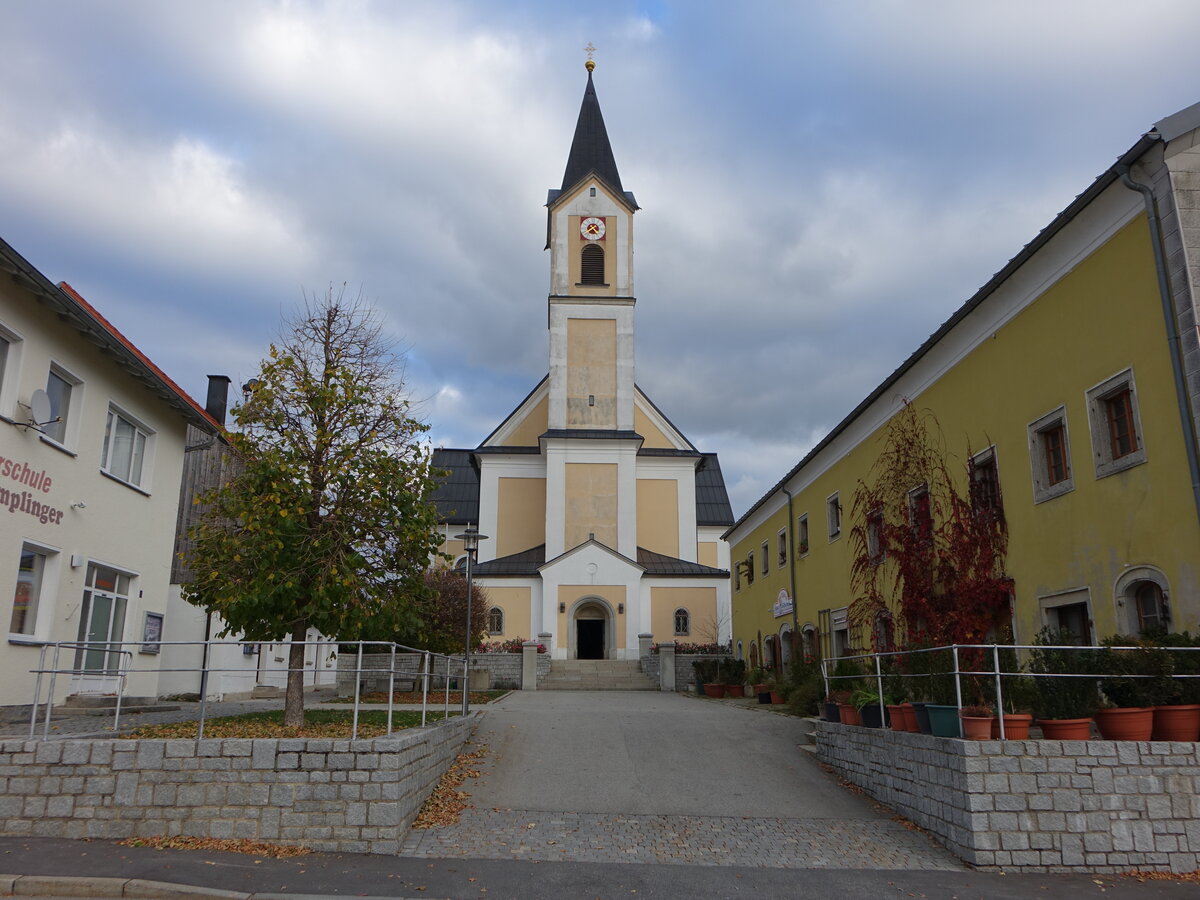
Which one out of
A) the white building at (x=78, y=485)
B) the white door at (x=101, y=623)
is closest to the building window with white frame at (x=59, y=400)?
the white building at (x=78, y=485)

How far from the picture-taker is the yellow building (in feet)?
31.6

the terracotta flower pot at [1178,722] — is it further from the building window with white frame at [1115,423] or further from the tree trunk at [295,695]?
the tree trunk at [295,695]

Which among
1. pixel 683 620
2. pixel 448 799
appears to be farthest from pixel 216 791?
pixel 683 620

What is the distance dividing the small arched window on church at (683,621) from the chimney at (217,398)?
18620 mm

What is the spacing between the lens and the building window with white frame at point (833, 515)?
19967 mm

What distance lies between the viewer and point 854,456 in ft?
62.3

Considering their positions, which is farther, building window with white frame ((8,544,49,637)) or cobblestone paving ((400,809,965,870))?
building window with white frame ((8,544,49,637))

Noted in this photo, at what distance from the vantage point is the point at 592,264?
135ft

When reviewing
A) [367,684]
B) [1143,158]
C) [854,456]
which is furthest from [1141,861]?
[367,684]

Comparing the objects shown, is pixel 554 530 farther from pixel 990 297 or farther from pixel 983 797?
pixel 983 797

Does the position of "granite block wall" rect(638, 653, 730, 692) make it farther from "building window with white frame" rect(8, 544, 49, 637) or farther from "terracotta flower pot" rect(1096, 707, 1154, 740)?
"terracotta flower pot" rect(1096, 707, 1154, 740)

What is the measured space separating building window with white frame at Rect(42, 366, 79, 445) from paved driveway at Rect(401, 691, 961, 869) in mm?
8374

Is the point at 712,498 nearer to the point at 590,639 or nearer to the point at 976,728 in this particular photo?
the point at 590,639

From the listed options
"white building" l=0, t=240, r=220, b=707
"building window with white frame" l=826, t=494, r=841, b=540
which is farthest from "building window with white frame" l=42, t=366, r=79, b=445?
"building window with white frame" l=826, t=494, r=841, b=540
